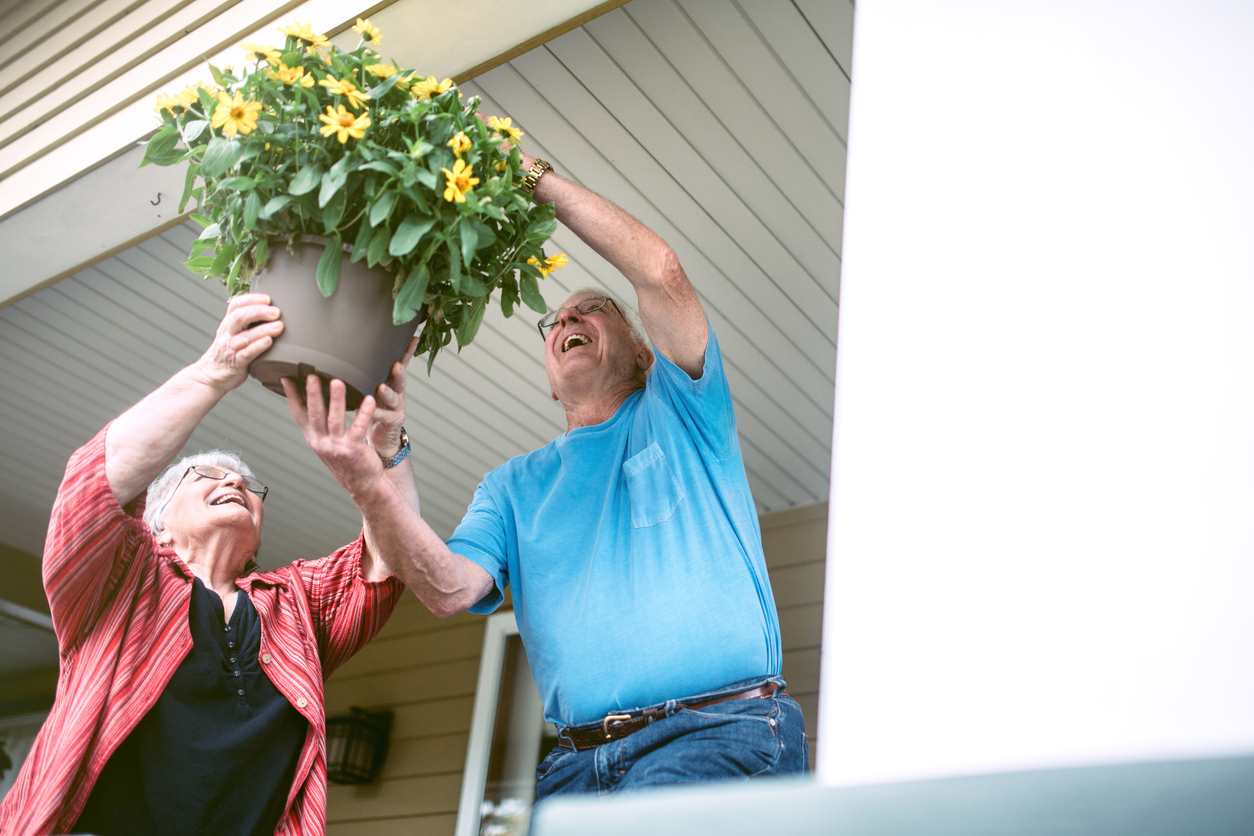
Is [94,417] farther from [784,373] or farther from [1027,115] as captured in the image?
[1027,115]

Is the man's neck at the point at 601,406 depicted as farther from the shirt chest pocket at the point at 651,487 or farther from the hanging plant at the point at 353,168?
the hanging plant at the point at 353,168

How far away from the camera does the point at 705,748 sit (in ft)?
4.06

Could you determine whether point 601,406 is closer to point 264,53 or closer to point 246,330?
point 246,330

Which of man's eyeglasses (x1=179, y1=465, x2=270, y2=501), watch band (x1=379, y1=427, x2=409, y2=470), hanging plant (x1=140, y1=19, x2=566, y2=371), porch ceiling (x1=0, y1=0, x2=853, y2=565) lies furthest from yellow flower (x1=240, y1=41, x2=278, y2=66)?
porch ceiling (x1=0, y1=0, x2=853, y2=565)

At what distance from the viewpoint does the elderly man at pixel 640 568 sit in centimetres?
131

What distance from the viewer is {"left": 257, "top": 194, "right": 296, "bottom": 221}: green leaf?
3.88 feet

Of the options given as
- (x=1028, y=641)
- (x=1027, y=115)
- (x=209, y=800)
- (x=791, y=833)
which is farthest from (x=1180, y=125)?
(x=209, y=800)

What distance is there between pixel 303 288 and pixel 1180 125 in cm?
97

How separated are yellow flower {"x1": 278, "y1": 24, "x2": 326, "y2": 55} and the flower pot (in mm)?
270

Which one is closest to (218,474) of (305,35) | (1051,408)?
(305,35)

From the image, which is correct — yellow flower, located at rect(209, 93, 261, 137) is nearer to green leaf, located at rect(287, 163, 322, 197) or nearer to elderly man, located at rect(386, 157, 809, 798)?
green leaf, located at rect(287, 163, 322, 197)

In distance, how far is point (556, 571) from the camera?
5.00 feet

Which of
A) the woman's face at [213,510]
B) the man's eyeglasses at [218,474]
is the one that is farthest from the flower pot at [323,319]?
the man's eyeglasses at [218,474]

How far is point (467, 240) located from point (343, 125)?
20cm
